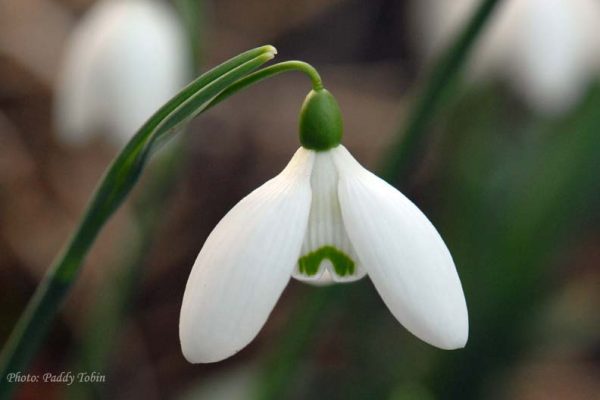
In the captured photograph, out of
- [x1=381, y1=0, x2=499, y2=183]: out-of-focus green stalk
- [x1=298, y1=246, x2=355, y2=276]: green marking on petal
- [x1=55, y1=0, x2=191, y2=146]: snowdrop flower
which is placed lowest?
[x1=298, y1=246, x2=355, y2=276]: green marking on petal

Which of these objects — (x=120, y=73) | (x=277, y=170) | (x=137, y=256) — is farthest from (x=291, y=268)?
(x=277, y=170)

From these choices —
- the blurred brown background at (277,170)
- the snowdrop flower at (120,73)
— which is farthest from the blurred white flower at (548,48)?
the snowdrop flower at (120,73)

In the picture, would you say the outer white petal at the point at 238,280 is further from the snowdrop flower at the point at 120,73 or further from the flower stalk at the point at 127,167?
the snowdrop flower at the point at 120,73

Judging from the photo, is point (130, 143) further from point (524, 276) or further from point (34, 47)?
point (34, 47)

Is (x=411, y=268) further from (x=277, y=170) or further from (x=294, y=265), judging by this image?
(x=277, y=170)

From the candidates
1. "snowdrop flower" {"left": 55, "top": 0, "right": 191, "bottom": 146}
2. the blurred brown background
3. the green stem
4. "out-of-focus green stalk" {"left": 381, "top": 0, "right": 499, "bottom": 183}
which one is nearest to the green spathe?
the green stem

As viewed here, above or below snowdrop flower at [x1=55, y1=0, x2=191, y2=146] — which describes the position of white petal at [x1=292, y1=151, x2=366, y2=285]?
below

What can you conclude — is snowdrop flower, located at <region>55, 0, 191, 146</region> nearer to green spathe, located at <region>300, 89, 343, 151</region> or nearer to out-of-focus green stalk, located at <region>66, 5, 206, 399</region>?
out-of-focus green stalk, located at <region>66, 5, 206, 399</region>
